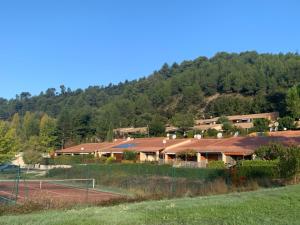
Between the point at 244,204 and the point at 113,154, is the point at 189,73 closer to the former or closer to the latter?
the point at 113,154

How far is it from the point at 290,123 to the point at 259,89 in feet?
173

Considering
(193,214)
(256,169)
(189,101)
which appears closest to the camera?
(193,214)

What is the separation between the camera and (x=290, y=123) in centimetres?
8150

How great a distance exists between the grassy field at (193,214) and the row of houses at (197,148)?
117 ft

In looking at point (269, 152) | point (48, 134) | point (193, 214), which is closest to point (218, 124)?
point (48, 134)

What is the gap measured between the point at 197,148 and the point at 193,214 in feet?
160

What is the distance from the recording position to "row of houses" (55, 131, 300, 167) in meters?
52.3

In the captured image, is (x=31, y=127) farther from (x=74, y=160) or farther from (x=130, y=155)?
(x=130, y=155)

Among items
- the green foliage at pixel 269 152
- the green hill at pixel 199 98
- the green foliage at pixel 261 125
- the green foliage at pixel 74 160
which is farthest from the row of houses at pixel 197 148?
the green hill at pixel 199 98

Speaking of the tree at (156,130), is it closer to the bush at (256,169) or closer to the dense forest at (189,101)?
the dense forest at (189,101)

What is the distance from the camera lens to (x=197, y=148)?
196 feet

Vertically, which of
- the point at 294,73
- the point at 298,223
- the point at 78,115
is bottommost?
the point at 298,223

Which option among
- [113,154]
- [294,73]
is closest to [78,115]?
[113,154]

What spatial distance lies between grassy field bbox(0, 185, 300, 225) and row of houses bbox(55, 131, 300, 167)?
35.6m
